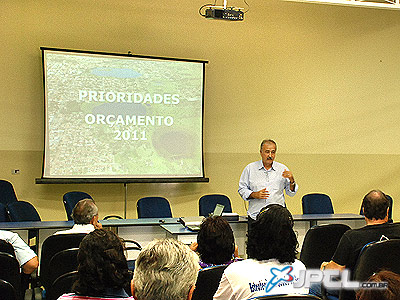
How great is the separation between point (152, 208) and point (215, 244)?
3.28 metres

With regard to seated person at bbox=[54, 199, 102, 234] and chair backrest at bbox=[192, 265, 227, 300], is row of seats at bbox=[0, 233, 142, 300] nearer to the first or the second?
seated person at bbox=[54, 199, 102, 234]

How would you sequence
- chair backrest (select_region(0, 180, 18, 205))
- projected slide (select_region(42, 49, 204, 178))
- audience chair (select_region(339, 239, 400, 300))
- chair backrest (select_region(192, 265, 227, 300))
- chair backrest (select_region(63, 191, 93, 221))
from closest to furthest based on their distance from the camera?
chair backrest (select_region(192, 265, 227, 300))
audience chair (select_region(339, 239, 400, 300))
chair backrest (select_region(63, 191, 93, 221))
chair backrest (select_region(0, 180, 18, 205))
projected slide (select_region(42, 49, 204, 178))

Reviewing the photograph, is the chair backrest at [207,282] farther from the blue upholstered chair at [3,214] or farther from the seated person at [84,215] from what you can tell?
the blue upholstered chair at [3,214]

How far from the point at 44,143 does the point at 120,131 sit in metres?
1.13

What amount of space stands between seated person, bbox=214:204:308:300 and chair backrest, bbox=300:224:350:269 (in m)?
1.54

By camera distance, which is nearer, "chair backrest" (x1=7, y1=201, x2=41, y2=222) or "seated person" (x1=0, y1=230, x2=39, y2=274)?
"seated person" (x1=0, y1=230, x2=39, y2=274)

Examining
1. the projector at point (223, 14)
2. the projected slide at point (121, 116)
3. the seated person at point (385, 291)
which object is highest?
the projector at point (223, 14)

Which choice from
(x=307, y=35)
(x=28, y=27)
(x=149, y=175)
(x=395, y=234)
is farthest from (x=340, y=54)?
(x=395, y=234)

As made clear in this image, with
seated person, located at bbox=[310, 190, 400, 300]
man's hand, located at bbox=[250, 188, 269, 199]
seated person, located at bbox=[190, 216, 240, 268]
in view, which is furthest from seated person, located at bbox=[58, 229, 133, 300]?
man's hand, located at bbox=[250, 188, 269, 199]

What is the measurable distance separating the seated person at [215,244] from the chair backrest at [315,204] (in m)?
3.82

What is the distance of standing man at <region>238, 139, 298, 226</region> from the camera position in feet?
18.0

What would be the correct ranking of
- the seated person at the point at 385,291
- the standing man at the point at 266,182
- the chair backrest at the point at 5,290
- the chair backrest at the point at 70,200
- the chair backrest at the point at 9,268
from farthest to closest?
1. the chair backrest at the point at 70,200
2. the standing man at the point at 266,182
3. the chair backrest at the point at 9,268
4. the chair backrest at the point at 5,290
5. the seated person at the point at 385,291

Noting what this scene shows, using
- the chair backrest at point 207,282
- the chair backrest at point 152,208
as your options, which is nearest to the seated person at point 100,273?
the chair backrest at point 207,282

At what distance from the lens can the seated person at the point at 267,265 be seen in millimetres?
2316
